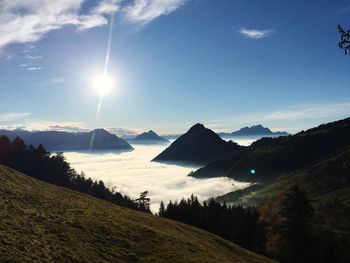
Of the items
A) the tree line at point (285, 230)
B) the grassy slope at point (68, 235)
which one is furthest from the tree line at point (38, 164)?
the grassy slope at point (68, 235)

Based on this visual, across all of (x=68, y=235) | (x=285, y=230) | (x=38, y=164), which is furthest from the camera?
(x=38, y=164)

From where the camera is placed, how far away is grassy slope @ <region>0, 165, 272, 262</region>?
27125 millimetres

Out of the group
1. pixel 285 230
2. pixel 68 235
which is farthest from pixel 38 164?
pixel 68 235

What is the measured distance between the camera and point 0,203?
3506 centimetres

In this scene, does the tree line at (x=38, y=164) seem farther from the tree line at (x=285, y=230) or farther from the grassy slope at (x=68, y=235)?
the grassy slope at (x=68, y=235)

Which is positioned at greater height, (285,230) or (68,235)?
(68,235)

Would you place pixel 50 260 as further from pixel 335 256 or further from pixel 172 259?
pixel 335 256

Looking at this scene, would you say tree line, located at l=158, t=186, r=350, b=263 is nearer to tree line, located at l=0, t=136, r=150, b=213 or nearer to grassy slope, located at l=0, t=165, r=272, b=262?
grassy slope, located at l=0, t=165, r=272, b=262

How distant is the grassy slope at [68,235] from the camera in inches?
1068

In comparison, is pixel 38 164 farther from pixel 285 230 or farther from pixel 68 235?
pixel 68 235

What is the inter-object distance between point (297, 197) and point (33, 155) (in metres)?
142

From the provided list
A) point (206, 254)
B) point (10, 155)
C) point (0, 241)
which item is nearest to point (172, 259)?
point (206, 254)

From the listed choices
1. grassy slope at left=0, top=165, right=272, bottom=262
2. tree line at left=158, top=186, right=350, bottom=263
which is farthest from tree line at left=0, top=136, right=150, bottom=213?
grassy slope at left=0, top=165, right=272, bottom=262

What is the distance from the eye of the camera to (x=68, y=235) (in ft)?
107
